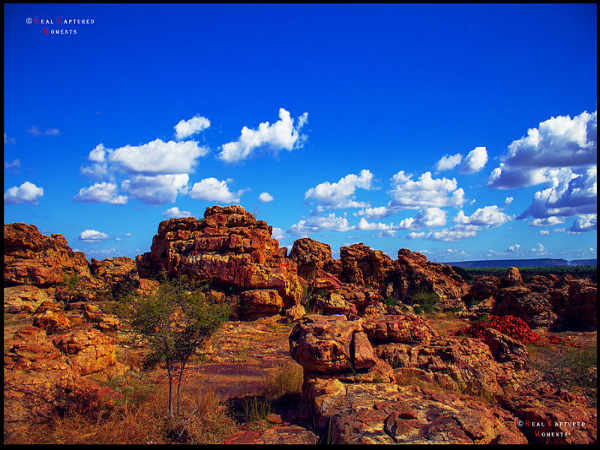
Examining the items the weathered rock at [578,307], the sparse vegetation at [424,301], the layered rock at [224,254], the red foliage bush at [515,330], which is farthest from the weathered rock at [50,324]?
the weathered rock at [578,307]

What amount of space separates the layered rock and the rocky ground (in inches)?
13.4

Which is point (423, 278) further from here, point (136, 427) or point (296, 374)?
point (136, 427)

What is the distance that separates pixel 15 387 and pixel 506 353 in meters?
13.5

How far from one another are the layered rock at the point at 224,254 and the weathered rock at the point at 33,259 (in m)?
4.76

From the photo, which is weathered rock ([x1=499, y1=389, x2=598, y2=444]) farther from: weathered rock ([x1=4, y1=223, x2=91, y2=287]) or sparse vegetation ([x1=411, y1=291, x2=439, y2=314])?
weathered rock ([x1=4, y1=223, x2=91, y2=287])

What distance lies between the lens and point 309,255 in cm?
3291

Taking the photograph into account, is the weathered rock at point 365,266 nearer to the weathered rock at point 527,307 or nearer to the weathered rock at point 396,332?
the weathered rock at point 527,307

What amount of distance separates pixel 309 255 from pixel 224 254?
12.0 metres

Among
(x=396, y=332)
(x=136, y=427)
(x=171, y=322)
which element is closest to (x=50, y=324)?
(x=171, y=322)

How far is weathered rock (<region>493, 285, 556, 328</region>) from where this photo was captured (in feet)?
68.7

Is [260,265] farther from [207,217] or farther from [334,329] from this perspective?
[334,329]

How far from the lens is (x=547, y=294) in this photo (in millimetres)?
24266

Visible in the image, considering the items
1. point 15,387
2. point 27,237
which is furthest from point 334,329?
point 27,237

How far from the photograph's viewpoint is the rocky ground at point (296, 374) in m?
6.24
